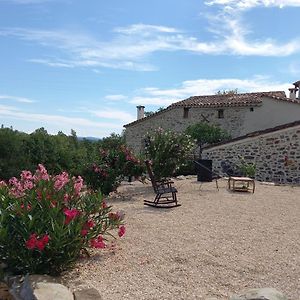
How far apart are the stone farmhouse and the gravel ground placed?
45.3ft

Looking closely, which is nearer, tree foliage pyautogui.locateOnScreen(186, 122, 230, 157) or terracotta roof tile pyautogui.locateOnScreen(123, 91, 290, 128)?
tree foliage pyautogui.locateOnScreen(186, 122, 230, 157)

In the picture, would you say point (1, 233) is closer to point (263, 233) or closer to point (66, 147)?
point (263, 233)

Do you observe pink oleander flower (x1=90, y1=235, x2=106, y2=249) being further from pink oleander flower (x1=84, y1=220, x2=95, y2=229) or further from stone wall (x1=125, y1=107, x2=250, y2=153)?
stone wall (x1=125, y1=107, x2=250, y2=153)

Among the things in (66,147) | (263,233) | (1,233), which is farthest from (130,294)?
(66,147)

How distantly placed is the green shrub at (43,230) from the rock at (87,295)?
24.5 inches

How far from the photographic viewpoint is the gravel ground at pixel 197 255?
4402 millimetres

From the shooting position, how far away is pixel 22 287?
4082mm

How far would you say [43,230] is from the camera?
14.8 feet

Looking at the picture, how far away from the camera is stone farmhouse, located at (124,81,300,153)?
2212 centimetres

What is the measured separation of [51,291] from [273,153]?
14331mm

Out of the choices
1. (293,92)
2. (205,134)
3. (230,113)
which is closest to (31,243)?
(205,134)

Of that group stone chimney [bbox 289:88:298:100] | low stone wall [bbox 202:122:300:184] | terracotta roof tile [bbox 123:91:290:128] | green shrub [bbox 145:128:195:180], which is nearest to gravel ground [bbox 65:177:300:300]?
green shrub [bbox 145:128:195:180]

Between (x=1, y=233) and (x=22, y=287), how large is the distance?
0.65m

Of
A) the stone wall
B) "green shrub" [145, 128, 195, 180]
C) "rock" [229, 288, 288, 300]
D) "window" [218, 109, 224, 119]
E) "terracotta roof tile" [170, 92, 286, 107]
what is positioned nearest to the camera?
"rock" [229, 288, 288, 300]
